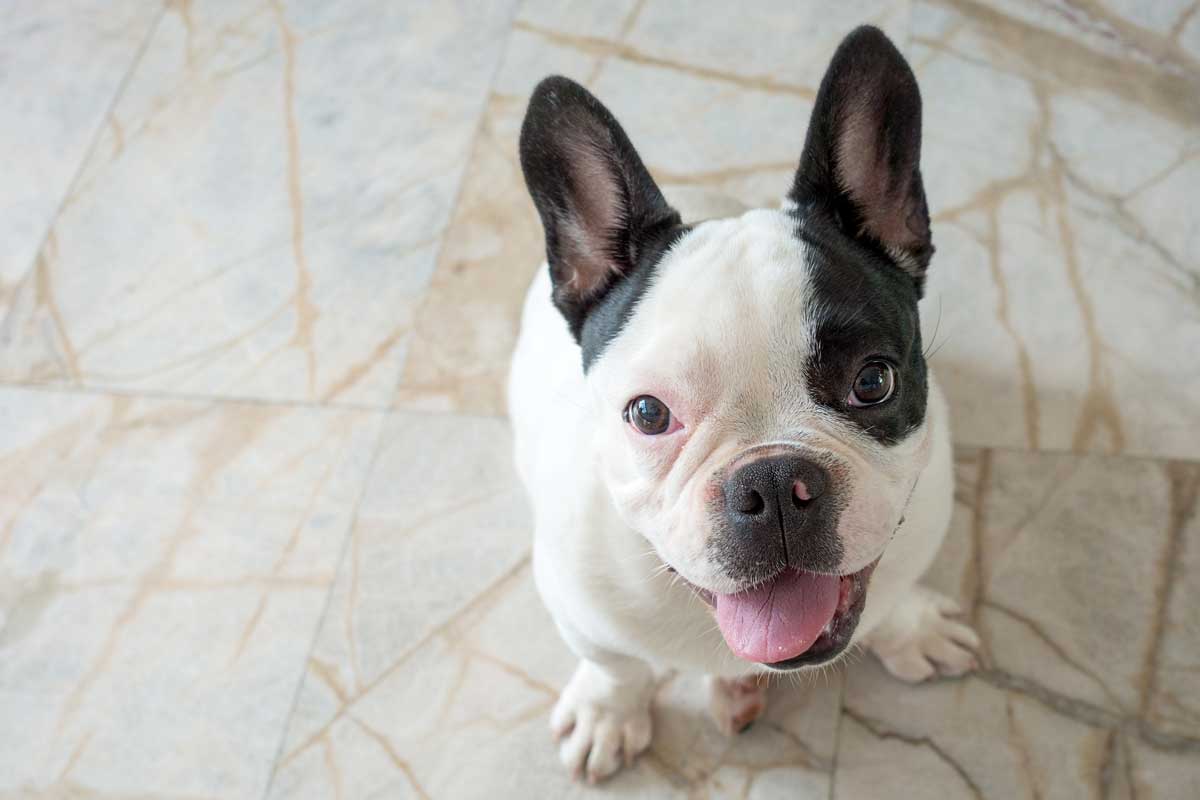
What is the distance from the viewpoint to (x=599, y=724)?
7.08 feet

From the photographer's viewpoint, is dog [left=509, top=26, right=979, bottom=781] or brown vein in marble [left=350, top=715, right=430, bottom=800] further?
brown vein in marble [left=350, top=715, right=430, bottom=800]

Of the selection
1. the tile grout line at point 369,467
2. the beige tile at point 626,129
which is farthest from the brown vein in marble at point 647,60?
the tile grout line at point 369,467

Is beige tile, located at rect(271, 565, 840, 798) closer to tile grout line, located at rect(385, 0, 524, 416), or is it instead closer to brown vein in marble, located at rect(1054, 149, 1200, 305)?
tile grout line, located at rect(385, 0, 524, 416)

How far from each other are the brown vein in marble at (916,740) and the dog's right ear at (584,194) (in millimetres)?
1059

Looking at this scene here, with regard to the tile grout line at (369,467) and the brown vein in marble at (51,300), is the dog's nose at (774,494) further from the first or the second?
the brown vein in marble at (51,300)

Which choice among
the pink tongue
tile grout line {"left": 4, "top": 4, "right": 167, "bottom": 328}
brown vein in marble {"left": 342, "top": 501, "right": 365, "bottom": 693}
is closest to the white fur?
the pink tongue

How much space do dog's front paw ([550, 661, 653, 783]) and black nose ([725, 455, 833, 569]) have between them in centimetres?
81

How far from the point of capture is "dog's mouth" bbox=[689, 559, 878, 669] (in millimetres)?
1502

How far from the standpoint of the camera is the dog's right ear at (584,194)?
1.51 meters

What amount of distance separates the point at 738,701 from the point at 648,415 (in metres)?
0.91

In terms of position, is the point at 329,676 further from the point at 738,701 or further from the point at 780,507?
the point at 780,507

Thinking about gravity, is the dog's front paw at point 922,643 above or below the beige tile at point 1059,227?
below

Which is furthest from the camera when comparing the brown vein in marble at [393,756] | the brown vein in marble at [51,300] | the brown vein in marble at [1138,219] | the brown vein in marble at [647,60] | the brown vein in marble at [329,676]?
the brown vein in marble at [647,60]

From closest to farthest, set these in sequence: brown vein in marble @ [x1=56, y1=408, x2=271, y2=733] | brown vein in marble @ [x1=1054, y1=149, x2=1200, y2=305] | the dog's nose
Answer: the dog's nose < brown vein in marble @ [x1=56, y1=408, x2=271, y2=733] < brown vein in marble @ [x1=1054, y1=149, x2=1200, y2=305]
